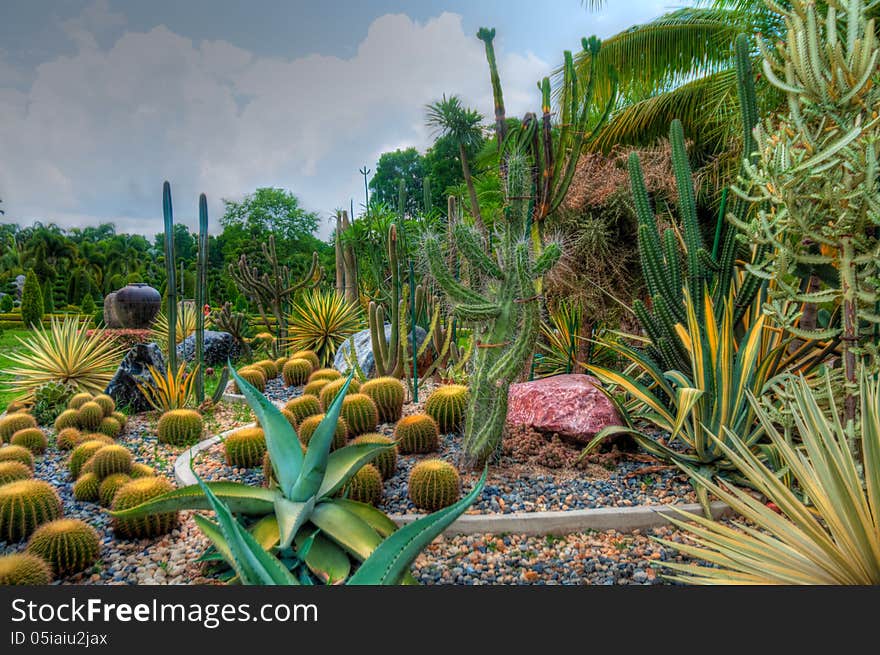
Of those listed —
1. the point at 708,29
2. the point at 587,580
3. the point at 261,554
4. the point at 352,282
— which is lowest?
the point at 587,580

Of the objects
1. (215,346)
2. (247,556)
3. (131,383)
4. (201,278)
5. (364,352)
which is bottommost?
(247,556)

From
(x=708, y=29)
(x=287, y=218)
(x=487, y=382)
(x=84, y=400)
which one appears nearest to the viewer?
(x=487, y=382)

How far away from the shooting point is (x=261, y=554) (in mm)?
1729

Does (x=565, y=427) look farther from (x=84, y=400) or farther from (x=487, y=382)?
(x=84, y=400)

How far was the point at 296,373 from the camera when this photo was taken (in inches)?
244

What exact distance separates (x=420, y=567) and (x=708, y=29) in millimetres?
10537

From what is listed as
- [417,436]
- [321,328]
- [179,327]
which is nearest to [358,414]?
[417,436]

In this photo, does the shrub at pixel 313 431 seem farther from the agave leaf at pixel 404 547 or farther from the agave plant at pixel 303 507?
the agave leaf at pixel 404 547

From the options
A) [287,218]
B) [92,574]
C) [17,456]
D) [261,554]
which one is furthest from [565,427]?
[287,218]

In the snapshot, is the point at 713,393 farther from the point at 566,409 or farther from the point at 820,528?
the point at 820,528

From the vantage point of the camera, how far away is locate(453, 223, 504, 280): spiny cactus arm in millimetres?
3191

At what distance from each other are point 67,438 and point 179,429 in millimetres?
783

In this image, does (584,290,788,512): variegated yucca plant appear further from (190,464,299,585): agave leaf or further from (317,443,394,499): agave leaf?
(190,464,299,585): agave leaf

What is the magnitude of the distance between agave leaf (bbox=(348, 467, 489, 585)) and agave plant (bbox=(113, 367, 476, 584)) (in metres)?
0.29
